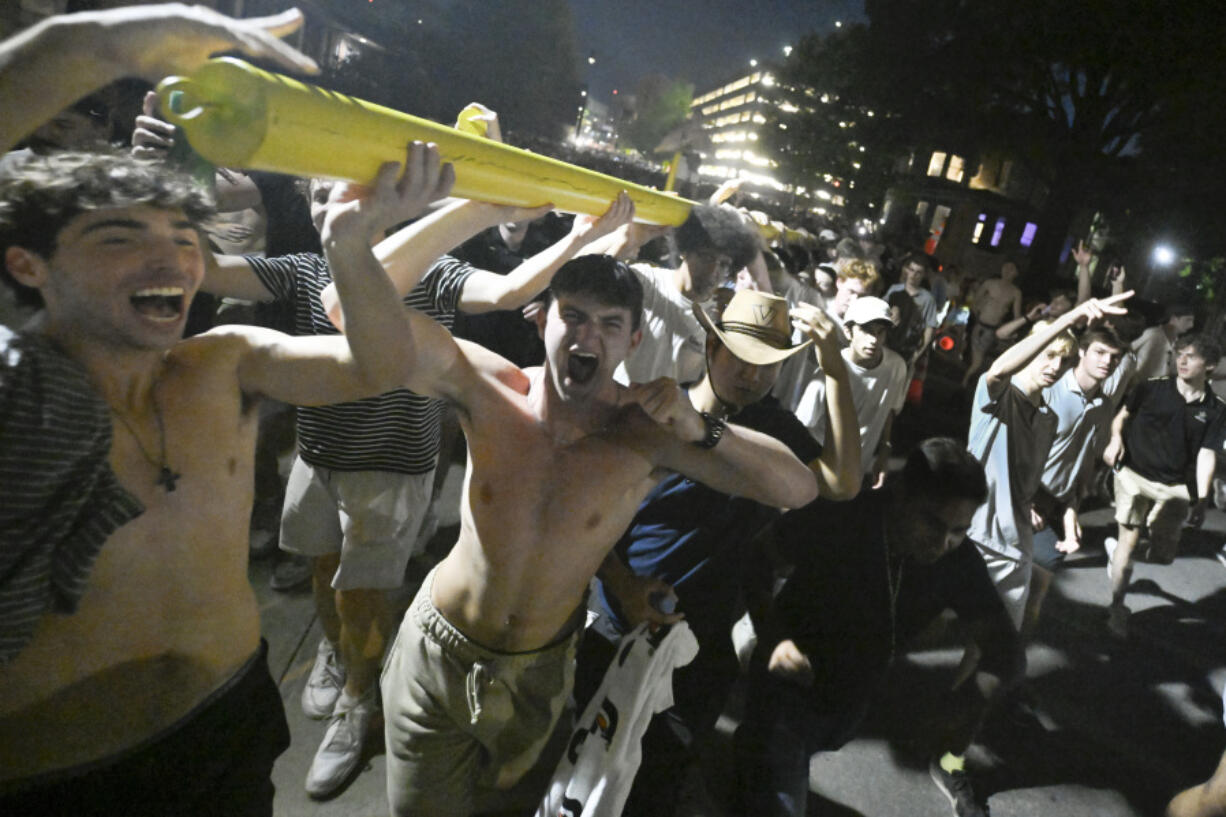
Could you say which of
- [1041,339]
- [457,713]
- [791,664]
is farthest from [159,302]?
[1041,339]

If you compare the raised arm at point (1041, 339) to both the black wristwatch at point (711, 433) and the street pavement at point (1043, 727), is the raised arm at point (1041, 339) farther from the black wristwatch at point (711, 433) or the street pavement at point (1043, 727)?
the black wristwatch at point (711, 433)

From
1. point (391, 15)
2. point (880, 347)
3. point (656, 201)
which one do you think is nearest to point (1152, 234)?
point (880, 347)

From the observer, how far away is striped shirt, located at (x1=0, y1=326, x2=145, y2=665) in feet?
4.04

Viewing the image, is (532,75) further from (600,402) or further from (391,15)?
(600,402)

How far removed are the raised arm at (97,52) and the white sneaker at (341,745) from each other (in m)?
2.49

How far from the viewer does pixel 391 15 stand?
30.6 m

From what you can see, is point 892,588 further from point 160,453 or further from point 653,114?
point 653,114

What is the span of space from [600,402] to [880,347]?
302 cm

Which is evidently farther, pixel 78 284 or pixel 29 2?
pixel 29 2

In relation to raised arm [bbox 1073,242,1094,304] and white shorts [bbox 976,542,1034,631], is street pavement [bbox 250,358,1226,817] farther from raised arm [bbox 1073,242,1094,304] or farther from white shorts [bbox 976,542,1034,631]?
raised arm [bbox 1073,242,1094,304]

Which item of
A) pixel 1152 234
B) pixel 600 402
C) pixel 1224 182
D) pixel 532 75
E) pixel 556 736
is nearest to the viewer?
pixel 600 402

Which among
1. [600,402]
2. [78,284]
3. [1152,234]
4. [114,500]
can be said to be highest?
[1152,234]

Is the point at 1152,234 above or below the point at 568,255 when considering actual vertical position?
above

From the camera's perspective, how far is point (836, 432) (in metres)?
2.58
